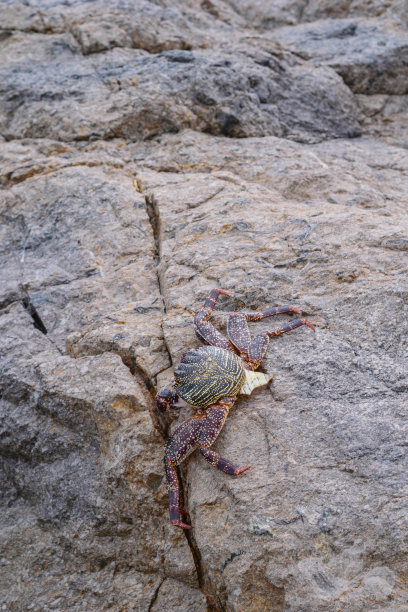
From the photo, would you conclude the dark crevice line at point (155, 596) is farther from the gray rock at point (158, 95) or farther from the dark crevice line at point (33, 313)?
the gray rock at point (158, 95)

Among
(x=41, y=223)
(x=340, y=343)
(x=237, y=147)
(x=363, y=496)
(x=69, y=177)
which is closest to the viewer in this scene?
(x=363, y=496)

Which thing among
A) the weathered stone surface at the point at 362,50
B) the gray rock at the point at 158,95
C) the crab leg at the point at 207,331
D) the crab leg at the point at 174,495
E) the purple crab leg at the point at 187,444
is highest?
the weathered stone surface at the point at 362,50

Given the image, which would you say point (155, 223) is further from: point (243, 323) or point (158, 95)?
point (158, 95)

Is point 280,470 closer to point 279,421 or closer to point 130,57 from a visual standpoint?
point 279,421

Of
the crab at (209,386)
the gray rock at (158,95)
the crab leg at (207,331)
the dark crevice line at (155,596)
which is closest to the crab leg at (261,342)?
the crab at (209,386)

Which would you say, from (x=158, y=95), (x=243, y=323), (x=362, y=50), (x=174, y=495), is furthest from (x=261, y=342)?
(x=362, y=50)

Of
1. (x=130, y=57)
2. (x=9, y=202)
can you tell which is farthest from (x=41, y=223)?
(x=130, y=57)

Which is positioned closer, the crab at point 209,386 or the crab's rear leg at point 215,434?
the crab's rear leg at point 215,434
